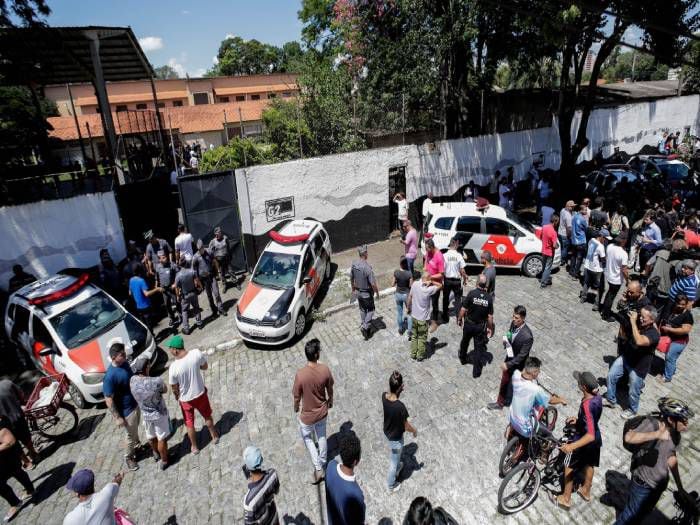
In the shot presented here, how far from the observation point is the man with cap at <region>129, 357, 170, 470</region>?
5.75 m

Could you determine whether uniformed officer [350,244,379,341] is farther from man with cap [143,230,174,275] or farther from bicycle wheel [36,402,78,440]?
bicycle wheel [36,402,78,440]

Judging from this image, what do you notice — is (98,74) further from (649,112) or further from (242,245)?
(649,112)

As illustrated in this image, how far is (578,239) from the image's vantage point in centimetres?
1060

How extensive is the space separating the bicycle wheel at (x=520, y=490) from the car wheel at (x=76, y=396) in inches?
285

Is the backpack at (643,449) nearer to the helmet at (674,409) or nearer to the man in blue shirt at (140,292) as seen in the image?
the helmet at (674,409)

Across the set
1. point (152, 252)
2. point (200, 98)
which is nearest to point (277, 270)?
point (152, 252)

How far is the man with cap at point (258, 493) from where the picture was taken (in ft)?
13.4

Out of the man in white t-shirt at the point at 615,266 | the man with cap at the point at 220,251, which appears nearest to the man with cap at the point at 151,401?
the man with cap at the point at 220,251

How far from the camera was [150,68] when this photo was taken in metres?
19.0

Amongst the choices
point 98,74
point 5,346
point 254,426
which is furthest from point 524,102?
point 5,346

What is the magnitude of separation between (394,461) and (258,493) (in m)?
1.98

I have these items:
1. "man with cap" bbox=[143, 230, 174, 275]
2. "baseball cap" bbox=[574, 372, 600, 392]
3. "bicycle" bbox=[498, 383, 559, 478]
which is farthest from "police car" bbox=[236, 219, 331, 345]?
"baseball cap" bbox=[574, 372, 600, 392]

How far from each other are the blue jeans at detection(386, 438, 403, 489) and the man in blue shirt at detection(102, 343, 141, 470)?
374cm

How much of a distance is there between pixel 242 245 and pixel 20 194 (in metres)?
5.76
